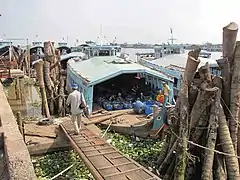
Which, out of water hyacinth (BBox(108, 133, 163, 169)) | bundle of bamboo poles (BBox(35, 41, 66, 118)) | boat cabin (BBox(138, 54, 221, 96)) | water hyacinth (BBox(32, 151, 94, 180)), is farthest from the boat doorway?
water hyacinth (BBox(32, 151, 94, 180))

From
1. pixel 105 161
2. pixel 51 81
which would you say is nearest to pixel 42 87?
pixel 51 81

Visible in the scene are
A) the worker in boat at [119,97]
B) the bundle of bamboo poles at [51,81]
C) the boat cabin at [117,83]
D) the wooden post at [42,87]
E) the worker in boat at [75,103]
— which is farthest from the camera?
the worker in boat at [119,97]

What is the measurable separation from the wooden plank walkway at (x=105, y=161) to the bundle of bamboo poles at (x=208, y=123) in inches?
61.2

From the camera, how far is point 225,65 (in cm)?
870

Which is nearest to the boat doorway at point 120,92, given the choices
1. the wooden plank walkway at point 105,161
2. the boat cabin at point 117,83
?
the boat cabin at point 117,83

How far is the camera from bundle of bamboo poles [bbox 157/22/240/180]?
8.27 metres

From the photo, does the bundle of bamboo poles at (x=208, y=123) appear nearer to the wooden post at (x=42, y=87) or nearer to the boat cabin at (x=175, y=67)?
the wooden post at (x=42, y=87)

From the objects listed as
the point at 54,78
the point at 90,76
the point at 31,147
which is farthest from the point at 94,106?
the point at 31,147

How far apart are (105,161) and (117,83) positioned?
45.1ft

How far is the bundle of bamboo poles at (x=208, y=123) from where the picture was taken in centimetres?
827

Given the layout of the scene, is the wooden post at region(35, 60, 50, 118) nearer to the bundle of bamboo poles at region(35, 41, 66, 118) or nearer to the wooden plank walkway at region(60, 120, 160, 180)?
the bundle of bamboo poles at region(35, 41, 66, 118)

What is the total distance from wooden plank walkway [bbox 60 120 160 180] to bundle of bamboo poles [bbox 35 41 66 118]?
6.75 metres

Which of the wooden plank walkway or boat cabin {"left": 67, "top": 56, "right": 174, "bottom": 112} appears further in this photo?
boat cabin {"left": 67, "top": 56, "right": 174, "bottom": 112}

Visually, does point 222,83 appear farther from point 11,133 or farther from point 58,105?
point 58,105
